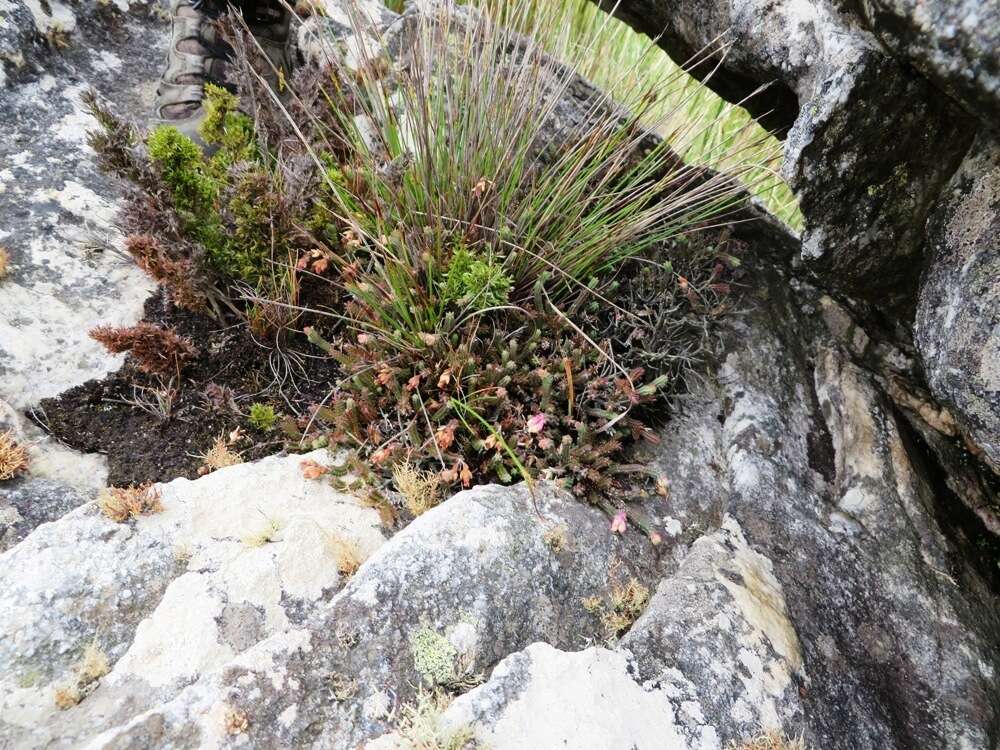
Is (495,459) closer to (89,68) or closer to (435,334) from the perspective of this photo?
(435,334)

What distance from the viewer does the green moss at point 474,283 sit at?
349cm

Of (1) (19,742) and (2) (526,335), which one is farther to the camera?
(2) (526,335)

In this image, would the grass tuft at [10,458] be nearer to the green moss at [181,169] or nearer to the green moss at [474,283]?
the green moss at [181,169]

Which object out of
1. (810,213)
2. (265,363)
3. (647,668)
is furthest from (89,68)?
(647,668)

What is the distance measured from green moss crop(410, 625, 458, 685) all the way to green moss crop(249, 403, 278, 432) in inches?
64.5

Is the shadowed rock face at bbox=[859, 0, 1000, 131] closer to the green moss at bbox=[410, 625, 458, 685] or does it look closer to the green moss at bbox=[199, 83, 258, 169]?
the green moss at bbox=[410, 625, 458, 685]

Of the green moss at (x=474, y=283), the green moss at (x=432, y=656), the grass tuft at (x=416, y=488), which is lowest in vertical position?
the grass tuft at (x=416, y=488)

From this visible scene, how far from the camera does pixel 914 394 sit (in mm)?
3941

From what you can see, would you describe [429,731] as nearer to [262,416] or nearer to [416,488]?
[416,488]

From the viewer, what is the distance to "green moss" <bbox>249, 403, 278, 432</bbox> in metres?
3.58

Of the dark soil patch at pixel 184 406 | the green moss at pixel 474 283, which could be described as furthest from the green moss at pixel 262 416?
the green moss at pixel 474 283

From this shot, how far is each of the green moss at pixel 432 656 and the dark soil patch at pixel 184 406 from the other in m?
1.53

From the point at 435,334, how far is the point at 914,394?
2.90 metres

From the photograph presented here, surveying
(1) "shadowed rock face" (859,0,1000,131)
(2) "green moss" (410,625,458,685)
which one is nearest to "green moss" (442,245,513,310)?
(2) "green moss" (410,625,458,685)
